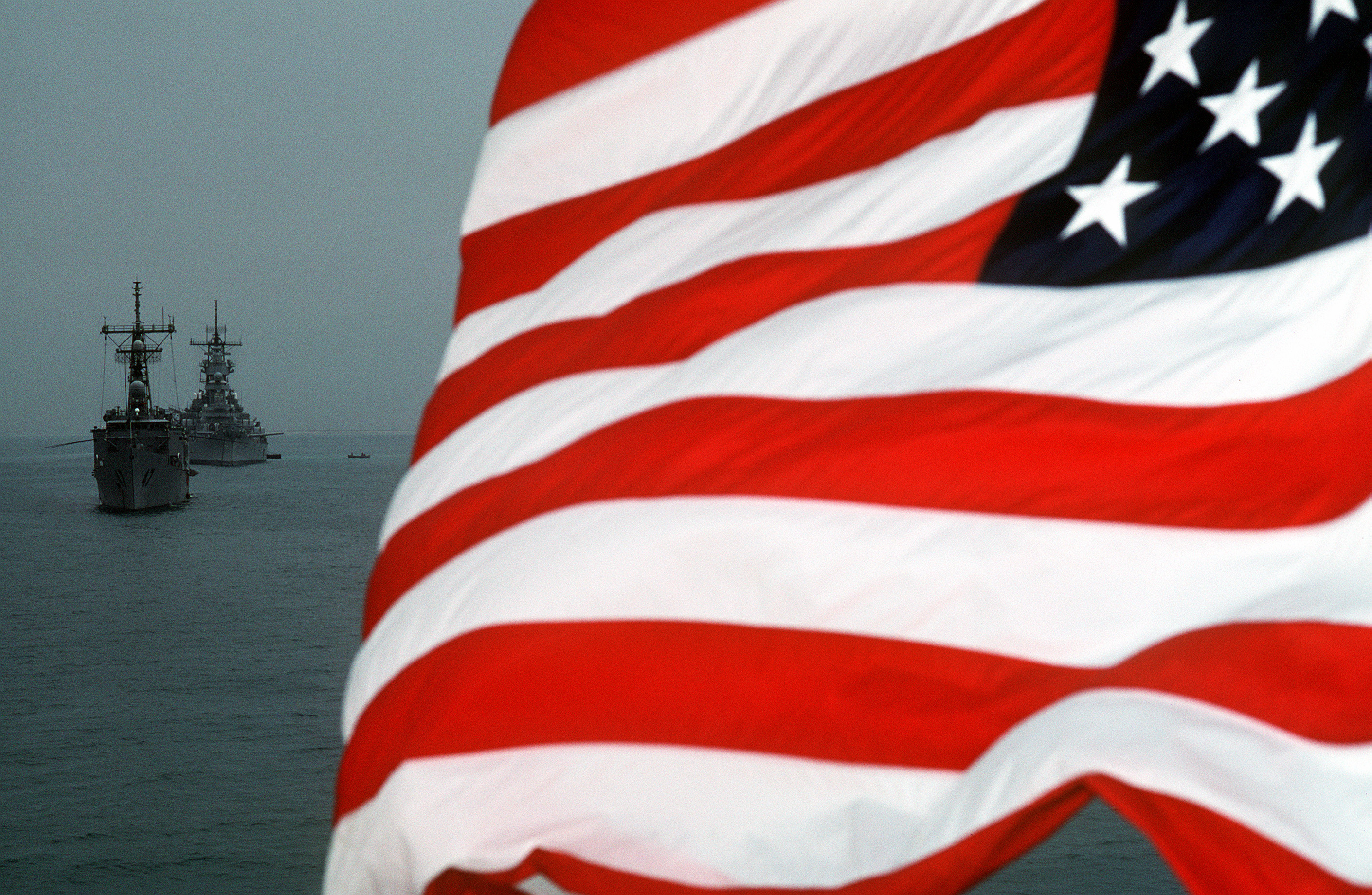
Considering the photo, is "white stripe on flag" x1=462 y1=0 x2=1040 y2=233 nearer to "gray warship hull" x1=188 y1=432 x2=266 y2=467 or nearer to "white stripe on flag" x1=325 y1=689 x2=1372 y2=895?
"white stripe on flag" x1=325 y1=689 x2=1372 y2=895

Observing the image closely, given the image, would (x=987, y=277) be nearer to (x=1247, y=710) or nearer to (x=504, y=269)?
(x=1247, y=710)

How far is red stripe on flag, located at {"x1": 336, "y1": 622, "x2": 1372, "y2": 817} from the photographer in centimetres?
264

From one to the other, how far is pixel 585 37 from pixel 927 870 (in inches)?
98.1

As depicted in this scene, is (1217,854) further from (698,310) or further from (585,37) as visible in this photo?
(585,37)

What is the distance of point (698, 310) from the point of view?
138 inches

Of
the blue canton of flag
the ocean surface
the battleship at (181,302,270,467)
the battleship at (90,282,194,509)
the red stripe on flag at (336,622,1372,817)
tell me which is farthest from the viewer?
the battleship at (181,302,270,467)

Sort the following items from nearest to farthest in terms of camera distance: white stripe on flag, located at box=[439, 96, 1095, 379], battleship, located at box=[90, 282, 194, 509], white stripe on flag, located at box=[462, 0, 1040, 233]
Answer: white stripe on flag, located at box=[439, 96, 1095, 379] → white stripe on flag, located at box=[462, 0, 1040, 233] → battleship, located at box=[90, 282, 194, 509]

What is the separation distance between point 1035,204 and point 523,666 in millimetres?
1647

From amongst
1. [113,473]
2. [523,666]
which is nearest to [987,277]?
[523,666]

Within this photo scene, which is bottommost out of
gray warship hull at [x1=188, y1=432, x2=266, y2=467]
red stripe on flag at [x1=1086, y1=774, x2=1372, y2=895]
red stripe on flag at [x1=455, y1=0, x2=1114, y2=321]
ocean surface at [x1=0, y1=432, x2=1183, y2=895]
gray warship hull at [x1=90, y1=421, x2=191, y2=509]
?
gray warship hull at [x1=188, y1=432, x2=266, y2=467]

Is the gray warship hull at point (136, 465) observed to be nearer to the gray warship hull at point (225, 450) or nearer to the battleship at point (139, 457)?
the battleship at point (139, 457)

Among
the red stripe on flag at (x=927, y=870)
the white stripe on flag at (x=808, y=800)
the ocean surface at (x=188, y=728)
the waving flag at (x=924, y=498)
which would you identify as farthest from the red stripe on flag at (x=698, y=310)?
the ocean surface at (x=188, y=728)

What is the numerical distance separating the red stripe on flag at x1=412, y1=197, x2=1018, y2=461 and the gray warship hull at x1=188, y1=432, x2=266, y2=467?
542ft

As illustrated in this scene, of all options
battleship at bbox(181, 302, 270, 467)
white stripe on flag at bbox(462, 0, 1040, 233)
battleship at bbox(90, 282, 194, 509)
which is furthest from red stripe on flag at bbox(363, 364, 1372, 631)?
battleship at bbox(181, 302, 270, 467)
